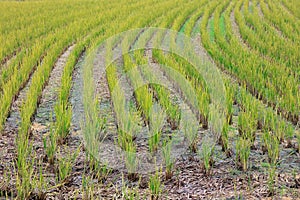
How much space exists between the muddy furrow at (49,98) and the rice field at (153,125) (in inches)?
0.6

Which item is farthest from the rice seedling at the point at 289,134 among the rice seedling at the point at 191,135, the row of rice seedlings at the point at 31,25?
the row of rice seedlings at the point at 31,25

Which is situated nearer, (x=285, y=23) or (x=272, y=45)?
(x=272, y=45)

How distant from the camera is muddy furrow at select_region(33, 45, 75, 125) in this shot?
315 centimetres

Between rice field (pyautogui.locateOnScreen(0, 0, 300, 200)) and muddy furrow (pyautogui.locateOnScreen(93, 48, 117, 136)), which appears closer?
rice field (pyautogui.locateOnScreen(0, 0, 300, 200))

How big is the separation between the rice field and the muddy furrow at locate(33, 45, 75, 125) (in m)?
0.02

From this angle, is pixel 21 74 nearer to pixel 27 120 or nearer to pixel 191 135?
pixel 27 120

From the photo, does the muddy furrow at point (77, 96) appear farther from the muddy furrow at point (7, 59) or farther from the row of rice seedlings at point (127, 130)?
the muddy furrow at point (7, 59)

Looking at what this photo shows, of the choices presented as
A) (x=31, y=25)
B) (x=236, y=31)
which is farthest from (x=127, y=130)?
(x=31, y=25)

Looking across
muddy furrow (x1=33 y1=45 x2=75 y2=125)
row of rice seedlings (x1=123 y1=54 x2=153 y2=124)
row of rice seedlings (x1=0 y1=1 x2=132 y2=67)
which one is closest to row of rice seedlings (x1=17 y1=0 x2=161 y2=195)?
muddy furrow (x1=33 y1=45 x2=75 y2=125)

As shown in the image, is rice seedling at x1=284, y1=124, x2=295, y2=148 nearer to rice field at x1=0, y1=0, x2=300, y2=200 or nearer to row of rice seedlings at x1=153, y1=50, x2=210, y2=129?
rice field at x1=0, y1=0, x2=300, y2=200

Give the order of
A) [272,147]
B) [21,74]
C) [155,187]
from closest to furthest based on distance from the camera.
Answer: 1. [155,187]
2. [272,147]
3. [21,74]

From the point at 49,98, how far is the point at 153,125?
1.42m

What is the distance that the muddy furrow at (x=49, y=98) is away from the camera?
315 centimetres

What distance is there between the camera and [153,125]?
2.62 metres
